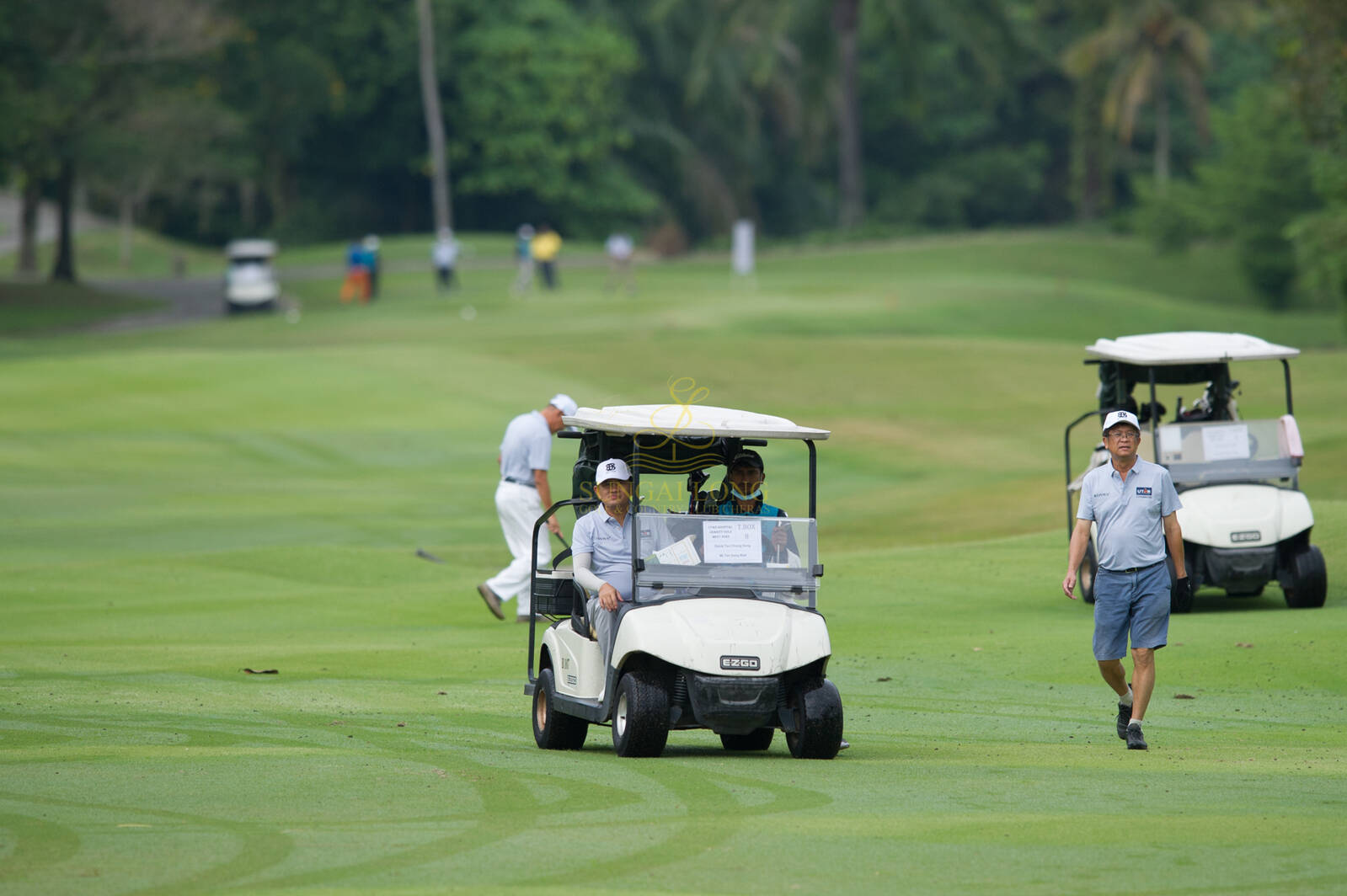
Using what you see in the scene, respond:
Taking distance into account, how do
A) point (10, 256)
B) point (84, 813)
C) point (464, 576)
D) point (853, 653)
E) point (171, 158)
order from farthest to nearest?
point (10, 256), point (171, 158), point (464, 576), point (853, 653), point (84, 813)

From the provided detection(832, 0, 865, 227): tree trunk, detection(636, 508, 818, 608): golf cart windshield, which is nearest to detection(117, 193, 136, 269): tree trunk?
detection(832, 0, 865, 227): tree trunk

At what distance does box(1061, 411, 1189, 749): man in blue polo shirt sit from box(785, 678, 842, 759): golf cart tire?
5.29ft

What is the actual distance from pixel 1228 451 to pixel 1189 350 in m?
1.04

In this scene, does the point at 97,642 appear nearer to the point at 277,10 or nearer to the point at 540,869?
the point at 540,869

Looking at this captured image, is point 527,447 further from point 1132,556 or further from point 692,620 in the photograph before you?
point 1132,556

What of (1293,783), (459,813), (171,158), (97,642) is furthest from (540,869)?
(171,158)

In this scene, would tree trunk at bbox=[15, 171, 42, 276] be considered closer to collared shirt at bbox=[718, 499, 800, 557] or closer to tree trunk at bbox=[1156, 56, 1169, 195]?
tree trunk at bbox=[1156, 56, 1169, 195]

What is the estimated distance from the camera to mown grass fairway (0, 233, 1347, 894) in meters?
7.03

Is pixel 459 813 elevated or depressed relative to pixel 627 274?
depressed

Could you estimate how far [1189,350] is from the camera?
640 inches

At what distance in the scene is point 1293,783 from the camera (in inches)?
339

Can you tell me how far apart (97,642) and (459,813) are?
7877 mm

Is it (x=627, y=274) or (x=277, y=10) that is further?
(x=277, y=10)

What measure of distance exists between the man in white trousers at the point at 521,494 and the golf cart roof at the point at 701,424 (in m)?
5.66
